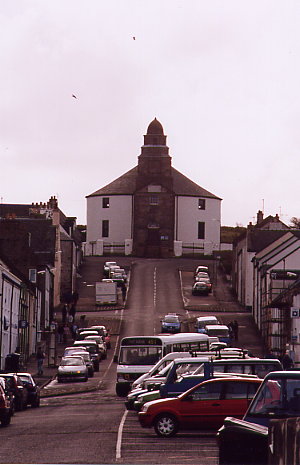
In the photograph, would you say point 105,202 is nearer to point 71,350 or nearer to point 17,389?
point 71,350

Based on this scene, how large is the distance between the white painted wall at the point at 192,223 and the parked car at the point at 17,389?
12658 cm

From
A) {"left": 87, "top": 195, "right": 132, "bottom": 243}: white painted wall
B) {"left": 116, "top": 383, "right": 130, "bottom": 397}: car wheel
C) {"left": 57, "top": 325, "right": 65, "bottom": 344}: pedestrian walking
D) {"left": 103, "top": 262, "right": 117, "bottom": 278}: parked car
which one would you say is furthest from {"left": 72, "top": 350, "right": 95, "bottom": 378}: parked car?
{"left": 87, "top": 195, "right": 132, "bottom": 243}: white painted wall

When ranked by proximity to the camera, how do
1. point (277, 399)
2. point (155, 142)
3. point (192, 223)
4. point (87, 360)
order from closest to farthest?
point (277, 399) → point (87, 360) → point (192, 223) → point (155, 142)

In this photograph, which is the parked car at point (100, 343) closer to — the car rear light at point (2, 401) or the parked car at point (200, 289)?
the parked car at point (200, 289)

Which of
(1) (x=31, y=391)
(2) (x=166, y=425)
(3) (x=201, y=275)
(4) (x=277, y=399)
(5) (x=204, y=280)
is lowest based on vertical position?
(2) (x=166, y=425)

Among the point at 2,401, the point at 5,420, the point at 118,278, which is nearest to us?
the point at 2,401

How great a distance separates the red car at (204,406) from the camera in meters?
30.8

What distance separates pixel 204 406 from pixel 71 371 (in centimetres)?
3237

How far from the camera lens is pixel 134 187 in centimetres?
17412

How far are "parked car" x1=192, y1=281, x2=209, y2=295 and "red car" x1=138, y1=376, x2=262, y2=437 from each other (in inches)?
3570

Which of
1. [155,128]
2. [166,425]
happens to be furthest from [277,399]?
[155,128]

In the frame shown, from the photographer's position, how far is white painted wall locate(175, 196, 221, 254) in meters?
171

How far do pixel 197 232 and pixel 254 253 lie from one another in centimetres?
5675

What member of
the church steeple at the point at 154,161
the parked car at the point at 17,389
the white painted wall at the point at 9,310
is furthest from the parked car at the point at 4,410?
the church steeple at the point at 154,161
